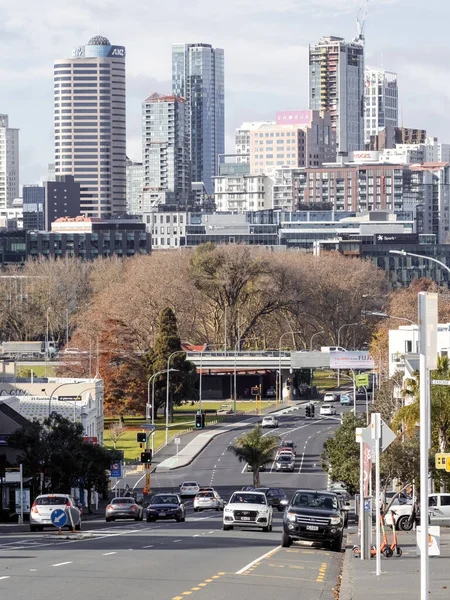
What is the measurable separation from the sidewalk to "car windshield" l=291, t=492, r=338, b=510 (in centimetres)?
211

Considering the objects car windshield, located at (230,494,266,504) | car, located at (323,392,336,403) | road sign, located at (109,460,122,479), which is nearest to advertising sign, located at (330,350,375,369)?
car, located at (323,392,336,403)

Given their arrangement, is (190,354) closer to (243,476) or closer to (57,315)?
(57,315)

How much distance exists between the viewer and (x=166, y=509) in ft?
176

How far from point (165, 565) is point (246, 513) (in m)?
15.4

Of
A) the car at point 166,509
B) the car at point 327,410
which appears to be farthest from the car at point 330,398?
the car at point 166,509

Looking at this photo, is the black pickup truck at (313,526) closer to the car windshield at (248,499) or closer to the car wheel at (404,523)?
the car windshield at (248,499)

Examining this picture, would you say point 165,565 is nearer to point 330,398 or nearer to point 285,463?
point 285,463

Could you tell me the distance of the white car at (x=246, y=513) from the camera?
45.2m

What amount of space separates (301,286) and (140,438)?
3507 inches

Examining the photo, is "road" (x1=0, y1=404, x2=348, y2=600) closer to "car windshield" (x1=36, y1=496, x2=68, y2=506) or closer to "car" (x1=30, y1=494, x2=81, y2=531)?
"car" (x1=30, y1=494, x2=81, y2=531)

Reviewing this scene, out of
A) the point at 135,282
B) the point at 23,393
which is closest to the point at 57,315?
the point at 135,282

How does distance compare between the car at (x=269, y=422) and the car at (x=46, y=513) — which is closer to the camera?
the car at (x=46, y=513)

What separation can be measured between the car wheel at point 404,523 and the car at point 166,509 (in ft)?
30.0

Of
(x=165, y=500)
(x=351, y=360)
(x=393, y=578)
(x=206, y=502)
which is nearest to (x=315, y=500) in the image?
(x=393, y=578)
